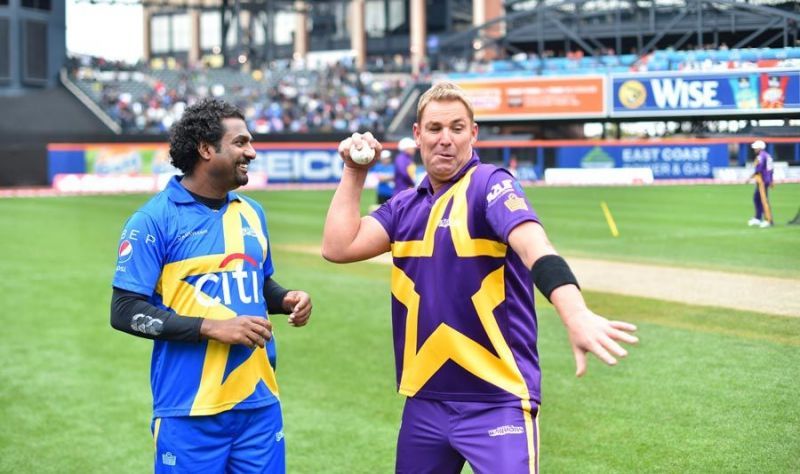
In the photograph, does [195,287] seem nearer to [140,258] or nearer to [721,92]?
[140,258]

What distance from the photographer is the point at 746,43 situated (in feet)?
20.5

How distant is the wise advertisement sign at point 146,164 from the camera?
148ft

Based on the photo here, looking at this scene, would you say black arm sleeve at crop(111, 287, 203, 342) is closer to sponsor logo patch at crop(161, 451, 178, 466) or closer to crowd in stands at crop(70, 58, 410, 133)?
sponsor logo patch at crop(161, 451, 178, 466)

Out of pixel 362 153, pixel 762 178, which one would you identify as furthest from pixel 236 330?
pixel 762 178

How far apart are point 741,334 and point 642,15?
2995 mm

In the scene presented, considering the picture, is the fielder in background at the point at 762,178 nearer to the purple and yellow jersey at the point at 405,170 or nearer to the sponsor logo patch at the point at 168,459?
the sponsor logo patch at the point at 168,459

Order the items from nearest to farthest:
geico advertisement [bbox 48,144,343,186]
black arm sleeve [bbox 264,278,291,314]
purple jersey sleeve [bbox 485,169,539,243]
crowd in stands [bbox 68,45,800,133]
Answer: purple jersey sleeve [bbox 485,169,539,243] < black arm sleeve [bbox 264,278,291,314] < geico advertisement [bbox 48,144,343,186] < crowd in stands [bbox 68,45,800,133]

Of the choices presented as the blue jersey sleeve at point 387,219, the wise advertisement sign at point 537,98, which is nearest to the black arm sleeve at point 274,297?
the blue jersey sleeve at point 387,219

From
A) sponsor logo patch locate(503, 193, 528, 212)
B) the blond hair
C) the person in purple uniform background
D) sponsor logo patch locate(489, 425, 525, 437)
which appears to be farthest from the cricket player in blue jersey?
sponsor logo patch locate(503, 193, 528, 212)

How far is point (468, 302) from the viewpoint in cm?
451

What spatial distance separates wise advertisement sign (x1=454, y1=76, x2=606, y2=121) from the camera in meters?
10.0

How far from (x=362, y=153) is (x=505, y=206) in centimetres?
79

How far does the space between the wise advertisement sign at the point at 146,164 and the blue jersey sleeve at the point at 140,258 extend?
40.0 meters

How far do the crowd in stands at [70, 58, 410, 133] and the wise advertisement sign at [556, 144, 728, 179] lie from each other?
3468 centimetres
